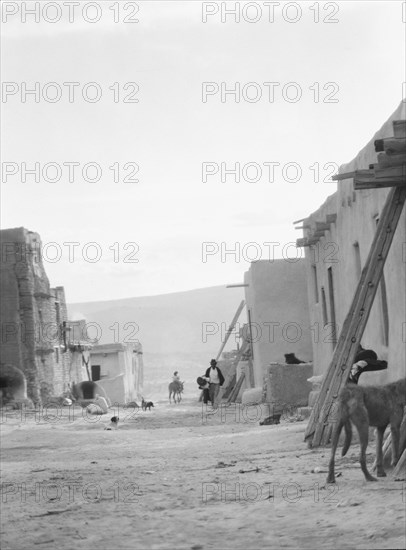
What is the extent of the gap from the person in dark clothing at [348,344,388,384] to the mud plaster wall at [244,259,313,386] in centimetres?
1233

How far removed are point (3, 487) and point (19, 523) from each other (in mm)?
2613

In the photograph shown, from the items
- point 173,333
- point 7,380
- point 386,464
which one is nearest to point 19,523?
point 386,464

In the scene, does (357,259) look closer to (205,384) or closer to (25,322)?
(205,384)

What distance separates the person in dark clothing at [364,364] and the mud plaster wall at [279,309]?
1233 centimetres

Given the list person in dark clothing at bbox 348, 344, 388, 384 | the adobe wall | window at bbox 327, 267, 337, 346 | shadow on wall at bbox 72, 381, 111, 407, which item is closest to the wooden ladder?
person in dark clothing at bbox 348, 344, 388, 384

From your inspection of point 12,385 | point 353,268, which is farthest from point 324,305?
point 12,385

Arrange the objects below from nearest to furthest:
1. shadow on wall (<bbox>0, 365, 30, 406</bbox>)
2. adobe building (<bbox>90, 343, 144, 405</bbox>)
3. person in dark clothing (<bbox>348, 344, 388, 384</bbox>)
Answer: person in dark clothing (<bbox>348, 344, 388, 384</bbox>)
shadow on wall (<bbox>0, 365, 30, 406</bbox>)
adobe building (<bbox>90, 343, 144, 405</bbox>)

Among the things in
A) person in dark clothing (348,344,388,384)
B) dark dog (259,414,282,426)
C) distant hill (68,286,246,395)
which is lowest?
dark dog (259,414,282,426)

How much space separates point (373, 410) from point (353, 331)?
378 centimetres

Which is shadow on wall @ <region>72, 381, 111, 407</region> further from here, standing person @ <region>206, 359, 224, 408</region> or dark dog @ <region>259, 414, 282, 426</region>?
dark dog @ <region>259, 414, 282, 426</region>

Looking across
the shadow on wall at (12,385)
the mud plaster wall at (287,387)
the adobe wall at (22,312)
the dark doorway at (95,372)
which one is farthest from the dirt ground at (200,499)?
the dark doorway at (95,372)

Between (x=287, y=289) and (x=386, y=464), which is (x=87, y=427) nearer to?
(x=287, y=289)

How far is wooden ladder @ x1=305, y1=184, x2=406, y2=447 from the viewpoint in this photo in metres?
11.9

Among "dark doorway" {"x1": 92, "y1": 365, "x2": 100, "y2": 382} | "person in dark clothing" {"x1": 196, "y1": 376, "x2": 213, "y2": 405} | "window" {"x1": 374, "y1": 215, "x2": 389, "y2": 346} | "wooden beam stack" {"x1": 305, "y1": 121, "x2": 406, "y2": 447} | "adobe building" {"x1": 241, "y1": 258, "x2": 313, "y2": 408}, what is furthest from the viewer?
"dark doorway" {"x1": 92, "y1": 365, "x2": 100, "y2": 382}
